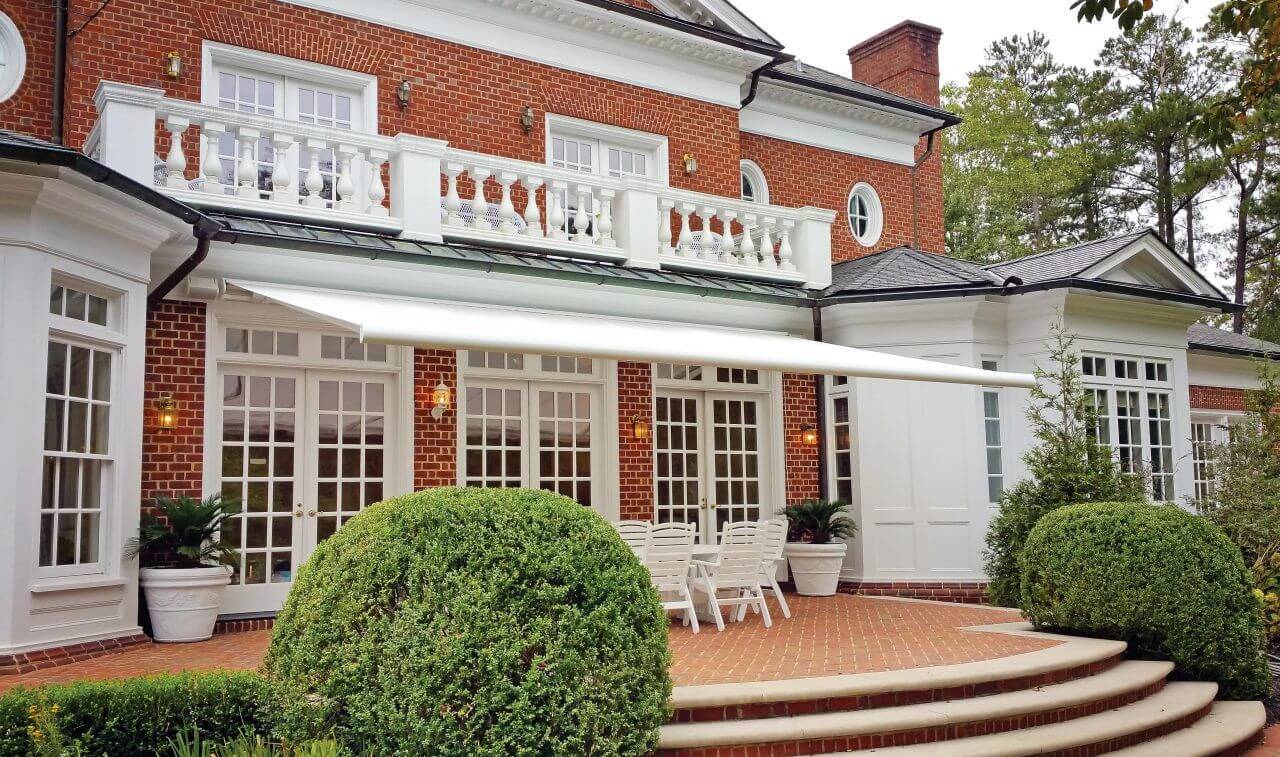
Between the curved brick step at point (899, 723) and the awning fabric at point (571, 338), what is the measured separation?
11.4 ft

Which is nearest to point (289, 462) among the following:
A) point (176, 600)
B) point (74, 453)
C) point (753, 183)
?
point (176, 600)

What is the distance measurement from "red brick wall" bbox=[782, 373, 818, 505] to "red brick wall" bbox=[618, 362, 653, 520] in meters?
2.14

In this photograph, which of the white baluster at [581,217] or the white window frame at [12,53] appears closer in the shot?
the white window frame at [12,53]

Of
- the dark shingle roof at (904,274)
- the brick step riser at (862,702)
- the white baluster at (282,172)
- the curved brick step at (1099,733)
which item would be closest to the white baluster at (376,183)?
the white baluster at (282,172)

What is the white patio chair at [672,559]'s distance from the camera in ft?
34.0

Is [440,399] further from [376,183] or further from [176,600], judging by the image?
[176,600]

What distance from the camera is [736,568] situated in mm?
10977

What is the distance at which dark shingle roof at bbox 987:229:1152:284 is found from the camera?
46.8 feet

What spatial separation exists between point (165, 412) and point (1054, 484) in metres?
9.64

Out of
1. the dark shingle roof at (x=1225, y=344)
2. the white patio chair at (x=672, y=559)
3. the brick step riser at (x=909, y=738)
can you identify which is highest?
the dark shingle roof at (x=1225, y=344)

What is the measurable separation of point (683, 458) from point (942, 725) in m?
7.25

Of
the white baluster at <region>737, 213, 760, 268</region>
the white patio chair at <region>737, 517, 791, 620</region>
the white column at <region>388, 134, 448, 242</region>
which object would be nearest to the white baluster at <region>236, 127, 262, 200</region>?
the white column at <region>388, 134, 448, 242</region>

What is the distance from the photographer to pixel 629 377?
13.7m

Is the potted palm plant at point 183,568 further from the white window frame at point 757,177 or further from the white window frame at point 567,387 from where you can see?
the white window frame at point 757,177
